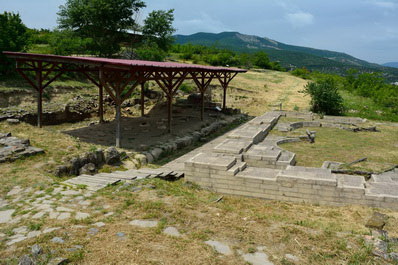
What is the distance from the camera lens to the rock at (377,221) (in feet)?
20.6

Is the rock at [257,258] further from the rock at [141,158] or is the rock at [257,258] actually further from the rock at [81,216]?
the rock at [141,158]

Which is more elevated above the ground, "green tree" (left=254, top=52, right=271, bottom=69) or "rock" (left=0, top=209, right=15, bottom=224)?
"green tree" (left=254, top=52, right=271, bottom=69)

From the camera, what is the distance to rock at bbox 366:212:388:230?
20.6 feet

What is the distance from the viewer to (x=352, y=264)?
460cm

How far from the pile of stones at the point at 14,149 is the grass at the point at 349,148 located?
821 cm

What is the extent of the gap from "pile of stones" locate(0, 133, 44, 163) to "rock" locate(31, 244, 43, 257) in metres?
5.17

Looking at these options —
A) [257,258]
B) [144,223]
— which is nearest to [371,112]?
[257,258]

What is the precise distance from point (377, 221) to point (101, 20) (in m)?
25.3

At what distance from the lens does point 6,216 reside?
5.89 meters

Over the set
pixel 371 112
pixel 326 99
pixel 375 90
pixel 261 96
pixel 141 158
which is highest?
pixel 375 90

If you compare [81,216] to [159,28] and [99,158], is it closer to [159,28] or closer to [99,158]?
[99,158]

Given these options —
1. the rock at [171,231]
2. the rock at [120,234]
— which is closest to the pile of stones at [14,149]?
the rock at [120,234]

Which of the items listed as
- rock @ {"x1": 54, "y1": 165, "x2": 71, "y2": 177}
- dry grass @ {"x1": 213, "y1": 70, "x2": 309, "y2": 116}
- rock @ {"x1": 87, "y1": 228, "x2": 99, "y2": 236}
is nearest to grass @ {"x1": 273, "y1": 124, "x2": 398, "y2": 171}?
rock @ {"x1": 54, "y1": 165, "x2": 71, "y2": 177}

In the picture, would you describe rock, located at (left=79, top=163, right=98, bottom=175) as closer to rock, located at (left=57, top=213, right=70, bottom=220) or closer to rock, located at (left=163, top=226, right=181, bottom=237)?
rock, located at (left=57, top=213, right=70, bottom=220)
